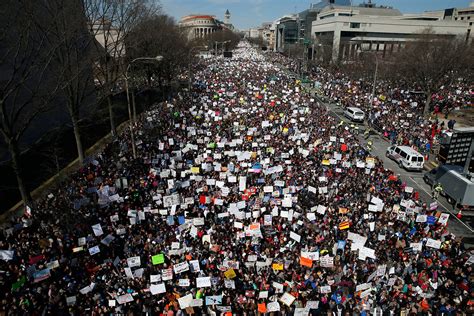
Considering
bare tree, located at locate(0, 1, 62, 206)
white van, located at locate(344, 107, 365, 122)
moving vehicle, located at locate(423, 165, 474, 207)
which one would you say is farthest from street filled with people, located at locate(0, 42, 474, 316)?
white van, located at locate(344, 107, 365, 122)

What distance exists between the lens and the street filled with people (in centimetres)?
1043

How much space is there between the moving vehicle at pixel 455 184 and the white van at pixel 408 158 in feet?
6.54

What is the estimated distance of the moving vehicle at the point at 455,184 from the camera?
16656 millimetres

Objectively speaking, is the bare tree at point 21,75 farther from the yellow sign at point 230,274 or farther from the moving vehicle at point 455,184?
the moving vehicle at point 455,184

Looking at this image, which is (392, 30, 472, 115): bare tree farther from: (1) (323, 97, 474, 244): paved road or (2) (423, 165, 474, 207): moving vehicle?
(2) (423, 165, 474, 207): moving vehicle

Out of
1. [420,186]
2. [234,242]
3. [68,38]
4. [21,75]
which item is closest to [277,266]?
[234,242]

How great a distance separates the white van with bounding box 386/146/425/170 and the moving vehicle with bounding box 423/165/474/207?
1992 millimetres

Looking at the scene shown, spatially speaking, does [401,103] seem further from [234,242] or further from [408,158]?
[234,242]

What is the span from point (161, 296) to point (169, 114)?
2273cm

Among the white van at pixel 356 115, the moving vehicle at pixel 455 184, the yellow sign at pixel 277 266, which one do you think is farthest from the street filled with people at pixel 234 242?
the white van at pixel 356 115

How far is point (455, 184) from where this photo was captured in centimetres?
1744

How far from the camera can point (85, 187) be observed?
16.2m

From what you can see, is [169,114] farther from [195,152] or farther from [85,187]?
[85,187]

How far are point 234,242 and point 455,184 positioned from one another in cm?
1239
